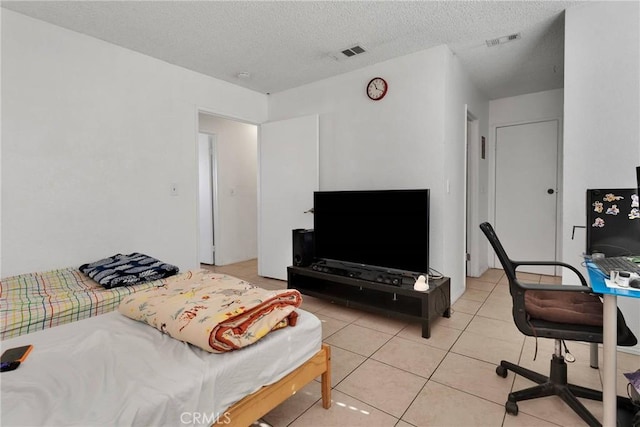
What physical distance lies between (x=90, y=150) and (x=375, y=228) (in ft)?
8.55

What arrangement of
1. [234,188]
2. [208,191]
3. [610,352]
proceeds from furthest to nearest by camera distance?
[234,188]
[208,191]
[610,352]

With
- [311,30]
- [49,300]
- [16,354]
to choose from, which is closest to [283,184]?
[311,30]

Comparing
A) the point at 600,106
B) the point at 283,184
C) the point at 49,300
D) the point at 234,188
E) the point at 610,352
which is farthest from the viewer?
the point at 234,188

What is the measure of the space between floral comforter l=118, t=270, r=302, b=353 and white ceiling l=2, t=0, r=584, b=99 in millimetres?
2017

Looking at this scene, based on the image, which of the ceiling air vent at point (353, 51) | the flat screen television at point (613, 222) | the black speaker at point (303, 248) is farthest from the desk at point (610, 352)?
the ceiling air vent at point (353, 51)

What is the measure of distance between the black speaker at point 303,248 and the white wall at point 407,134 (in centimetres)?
67

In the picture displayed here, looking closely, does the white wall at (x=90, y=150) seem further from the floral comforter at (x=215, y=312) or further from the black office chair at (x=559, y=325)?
the black office chair at (x=559, y=325)

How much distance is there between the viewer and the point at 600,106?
89.9 inches

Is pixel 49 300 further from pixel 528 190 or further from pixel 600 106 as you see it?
pixel 528 190

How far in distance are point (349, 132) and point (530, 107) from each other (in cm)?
A: 267

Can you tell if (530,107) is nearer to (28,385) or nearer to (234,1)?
(234,1)

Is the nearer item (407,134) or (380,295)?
(380,295)

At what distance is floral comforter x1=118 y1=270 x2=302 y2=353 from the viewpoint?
4.17 ft

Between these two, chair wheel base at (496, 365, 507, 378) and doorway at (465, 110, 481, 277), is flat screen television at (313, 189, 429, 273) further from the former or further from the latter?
doorway at (465, 110, 481, 277)
